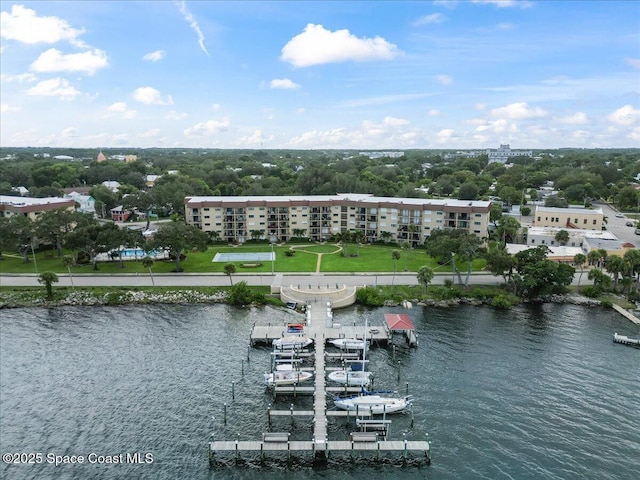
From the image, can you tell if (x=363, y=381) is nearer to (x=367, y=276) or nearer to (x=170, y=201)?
(x=367, y=276)

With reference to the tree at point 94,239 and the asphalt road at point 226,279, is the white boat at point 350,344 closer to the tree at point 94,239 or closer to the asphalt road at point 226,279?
the asphalt road at point 226,279

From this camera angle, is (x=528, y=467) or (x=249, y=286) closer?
(x=528, y=467)

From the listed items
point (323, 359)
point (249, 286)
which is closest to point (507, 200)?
point (249, 286)

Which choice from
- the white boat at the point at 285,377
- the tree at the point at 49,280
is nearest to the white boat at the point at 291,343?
the white boat at the point at 285,377

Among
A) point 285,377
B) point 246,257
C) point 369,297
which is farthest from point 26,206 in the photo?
point 285,377

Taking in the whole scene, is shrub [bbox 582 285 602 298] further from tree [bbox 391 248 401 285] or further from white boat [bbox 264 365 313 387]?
white boat [bbox 264 365 313 387]

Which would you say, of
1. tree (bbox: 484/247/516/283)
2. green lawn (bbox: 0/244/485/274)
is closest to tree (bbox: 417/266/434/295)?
tree (bbox: 484/247/516/283)
